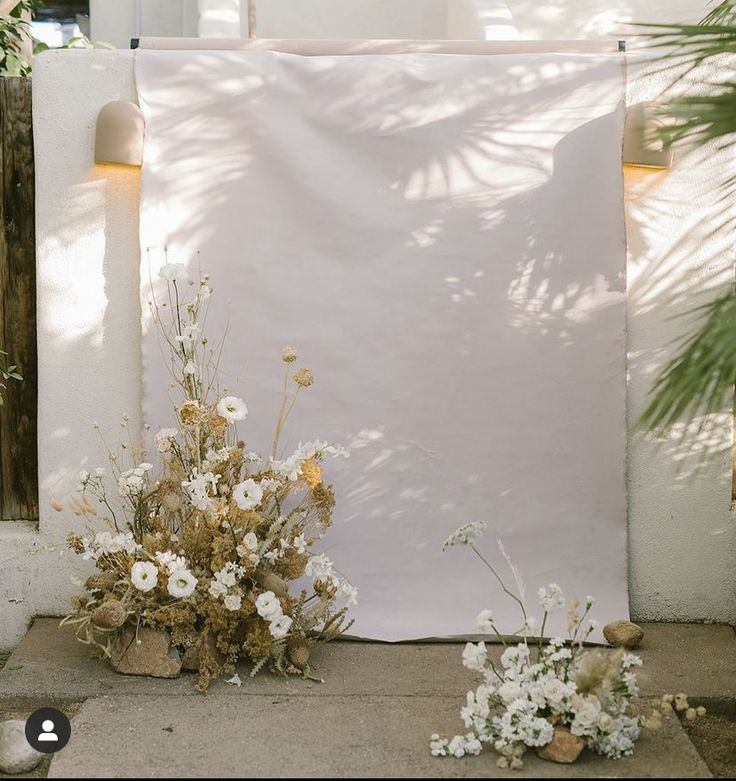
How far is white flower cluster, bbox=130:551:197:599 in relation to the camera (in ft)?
10.3

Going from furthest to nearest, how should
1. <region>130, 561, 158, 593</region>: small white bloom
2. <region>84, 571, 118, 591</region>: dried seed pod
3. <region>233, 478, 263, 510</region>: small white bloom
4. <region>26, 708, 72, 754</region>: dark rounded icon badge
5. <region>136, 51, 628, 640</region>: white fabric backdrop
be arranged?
<region>136, 51, 628, 640</region>: white fabric backdrop
<region>84, 571, 118, 591</region>: dried seed pod
<region>233, 478, 263, 510</region>: small white bloom
<region>130, 561, 158, 593</region>: small white bloom
<region>26, 708, 72, 754</region>: dark rounded icon badge

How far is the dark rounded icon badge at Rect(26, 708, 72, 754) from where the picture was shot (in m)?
2.78

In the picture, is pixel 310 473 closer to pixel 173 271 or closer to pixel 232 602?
pixel 232 602

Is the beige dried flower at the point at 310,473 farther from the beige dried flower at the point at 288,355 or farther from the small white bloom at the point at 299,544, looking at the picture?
the beige dried flower at the point at 288,355

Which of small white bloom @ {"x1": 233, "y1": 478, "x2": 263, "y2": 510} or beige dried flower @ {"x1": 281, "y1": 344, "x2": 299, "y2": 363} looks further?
beige dried flower @ {"x1": 281, "y1": 344, "x2": 299, "y2": 363}

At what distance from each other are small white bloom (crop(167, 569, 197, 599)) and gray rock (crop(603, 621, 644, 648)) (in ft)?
4.97

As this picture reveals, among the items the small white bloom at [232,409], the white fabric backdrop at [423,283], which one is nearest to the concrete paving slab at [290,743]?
the white fabric backdrop at [423,283]

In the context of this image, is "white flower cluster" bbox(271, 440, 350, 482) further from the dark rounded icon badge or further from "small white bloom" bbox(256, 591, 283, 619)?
the dark rounded icon badge

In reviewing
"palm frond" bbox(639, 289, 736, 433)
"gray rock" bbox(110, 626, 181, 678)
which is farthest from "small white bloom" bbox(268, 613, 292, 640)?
"palm frond" bbox(639, 289, 736, 433)

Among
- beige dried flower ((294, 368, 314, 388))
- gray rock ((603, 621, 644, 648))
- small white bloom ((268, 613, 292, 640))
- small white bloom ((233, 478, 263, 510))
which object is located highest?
beige dried flower ((294, 368, 314, 388))

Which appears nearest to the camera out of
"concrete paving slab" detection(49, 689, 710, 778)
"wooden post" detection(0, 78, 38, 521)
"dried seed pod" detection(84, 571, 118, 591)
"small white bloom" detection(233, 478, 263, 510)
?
"concrete paving slab" detection(49, 689, 710, 778)

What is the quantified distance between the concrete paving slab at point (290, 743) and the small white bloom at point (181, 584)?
331 mm

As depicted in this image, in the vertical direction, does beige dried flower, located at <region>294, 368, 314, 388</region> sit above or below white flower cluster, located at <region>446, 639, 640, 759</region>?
above

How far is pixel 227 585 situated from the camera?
319 centimetres
